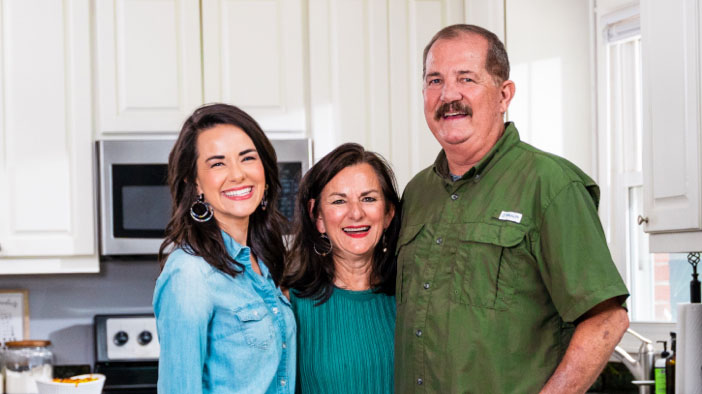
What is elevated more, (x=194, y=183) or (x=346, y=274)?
(x=194, y=183)

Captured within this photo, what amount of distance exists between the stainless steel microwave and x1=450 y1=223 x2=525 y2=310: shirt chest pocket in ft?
4.54

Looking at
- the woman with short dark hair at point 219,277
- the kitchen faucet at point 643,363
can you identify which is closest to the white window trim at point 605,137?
the kitchen faucet at point 643,363

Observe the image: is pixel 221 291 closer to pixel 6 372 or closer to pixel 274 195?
pixel 274 195

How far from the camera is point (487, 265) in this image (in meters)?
1.64

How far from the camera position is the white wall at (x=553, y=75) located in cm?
288

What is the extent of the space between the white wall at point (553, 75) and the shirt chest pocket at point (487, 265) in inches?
50.5

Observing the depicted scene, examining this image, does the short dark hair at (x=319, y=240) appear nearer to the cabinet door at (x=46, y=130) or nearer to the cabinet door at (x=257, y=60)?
the cabinet door at (x=257, y=60)

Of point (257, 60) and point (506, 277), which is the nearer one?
point (506, 277)

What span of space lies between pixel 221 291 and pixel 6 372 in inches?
81.4

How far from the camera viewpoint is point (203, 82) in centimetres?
310

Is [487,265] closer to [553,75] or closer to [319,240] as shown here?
[319,240]

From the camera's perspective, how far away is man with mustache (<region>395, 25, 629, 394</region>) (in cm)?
152

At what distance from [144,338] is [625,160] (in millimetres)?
1991

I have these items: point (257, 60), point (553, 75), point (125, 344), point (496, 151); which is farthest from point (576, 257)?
point (125, 344)
